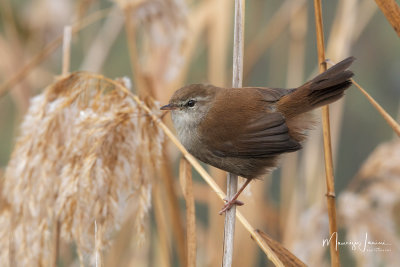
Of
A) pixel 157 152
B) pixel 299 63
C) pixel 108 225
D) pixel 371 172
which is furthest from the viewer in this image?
pixel 299 63

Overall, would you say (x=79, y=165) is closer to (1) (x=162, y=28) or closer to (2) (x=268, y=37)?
(1) (x=162, y=28)

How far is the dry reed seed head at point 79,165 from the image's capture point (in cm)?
151

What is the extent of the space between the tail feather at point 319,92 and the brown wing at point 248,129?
0.20ft

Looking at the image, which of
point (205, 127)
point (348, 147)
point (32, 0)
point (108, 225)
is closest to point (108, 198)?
point (108, 225)

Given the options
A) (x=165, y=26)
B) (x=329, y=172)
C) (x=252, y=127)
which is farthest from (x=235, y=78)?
(x=165, y=26)

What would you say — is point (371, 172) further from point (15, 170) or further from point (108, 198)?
point (15, 170)

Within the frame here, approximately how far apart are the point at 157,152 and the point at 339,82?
72 centimetres

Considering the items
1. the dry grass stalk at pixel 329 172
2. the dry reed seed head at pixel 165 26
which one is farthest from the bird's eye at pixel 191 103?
the dry grass stalk at pixel 329 172

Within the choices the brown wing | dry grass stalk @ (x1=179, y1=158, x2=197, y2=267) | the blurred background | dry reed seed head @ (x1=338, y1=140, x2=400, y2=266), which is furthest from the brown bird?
dry reed seed head @ (x1=338, y1=140, x2=400, y2=266)

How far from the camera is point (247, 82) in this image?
9.21ft

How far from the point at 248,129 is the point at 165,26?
71cm

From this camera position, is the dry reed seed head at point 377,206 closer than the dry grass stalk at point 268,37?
Yes

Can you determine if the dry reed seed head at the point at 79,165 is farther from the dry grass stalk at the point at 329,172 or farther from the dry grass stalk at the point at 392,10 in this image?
the dry grass stalk at the point at 392,10

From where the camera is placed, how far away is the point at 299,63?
8.70 ft
